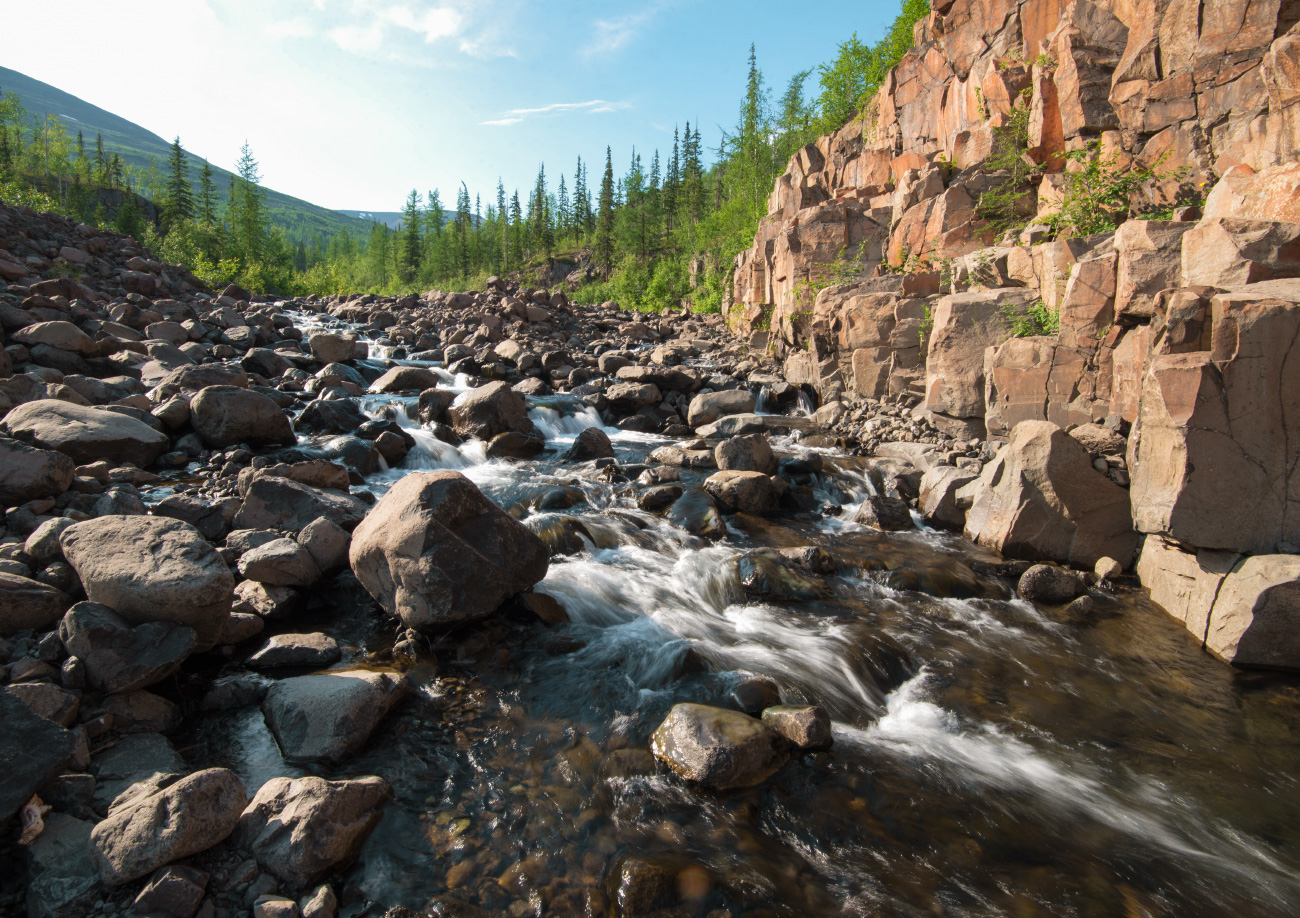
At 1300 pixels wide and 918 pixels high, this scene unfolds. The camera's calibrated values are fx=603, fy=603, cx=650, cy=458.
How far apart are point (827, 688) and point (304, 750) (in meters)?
4.06

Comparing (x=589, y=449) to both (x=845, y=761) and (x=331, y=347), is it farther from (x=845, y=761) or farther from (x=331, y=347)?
(x=331, y=347)

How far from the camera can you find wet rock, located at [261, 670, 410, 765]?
4004 millimetres

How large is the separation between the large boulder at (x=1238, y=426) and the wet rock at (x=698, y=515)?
4.88 meters

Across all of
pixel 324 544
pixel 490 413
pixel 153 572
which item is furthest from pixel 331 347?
pixel 153 572

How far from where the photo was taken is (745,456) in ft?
34.7

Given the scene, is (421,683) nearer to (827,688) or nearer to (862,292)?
(827,688)

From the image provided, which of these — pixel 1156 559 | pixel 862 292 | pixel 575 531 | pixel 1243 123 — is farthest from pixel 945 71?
pixel 575 531

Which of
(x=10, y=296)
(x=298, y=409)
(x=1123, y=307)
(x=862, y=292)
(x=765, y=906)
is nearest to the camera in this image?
(x=765, y=906)

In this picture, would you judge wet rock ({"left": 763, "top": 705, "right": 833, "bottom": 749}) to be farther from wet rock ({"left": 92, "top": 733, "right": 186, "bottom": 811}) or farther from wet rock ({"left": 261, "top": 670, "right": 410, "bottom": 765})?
wet rock ({"left": 92, "top": 733, "right": 186, "bottom": 811})

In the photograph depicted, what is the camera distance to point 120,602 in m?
4.19

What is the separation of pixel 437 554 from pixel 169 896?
277cm

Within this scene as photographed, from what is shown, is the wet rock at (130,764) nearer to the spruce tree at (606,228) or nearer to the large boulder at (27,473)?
the large boulder at (27,473)

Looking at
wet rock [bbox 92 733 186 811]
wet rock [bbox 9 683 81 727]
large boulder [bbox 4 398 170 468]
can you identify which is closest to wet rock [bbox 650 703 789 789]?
wet rock [bbox 92 733 186 811]

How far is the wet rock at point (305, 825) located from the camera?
121 inches
